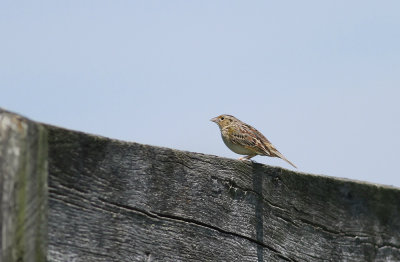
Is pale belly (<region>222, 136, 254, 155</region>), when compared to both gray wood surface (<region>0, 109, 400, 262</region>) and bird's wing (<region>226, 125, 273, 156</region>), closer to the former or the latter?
bird's wing (<region>226, 125, 273, 156</region>)

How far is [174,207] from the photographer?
2.29 meters

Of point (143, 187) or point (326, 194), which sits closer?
point (143, 187)

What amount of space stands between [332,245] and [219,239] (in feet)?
1.79

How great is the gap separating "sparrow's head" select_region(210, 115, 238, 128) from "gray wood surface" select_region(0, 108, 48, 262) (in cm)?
828

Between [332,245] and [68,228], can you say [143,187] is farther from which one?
[332,245]

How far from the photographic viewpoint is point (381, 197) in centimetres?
290

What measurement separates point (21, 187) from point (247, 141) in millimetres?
7560

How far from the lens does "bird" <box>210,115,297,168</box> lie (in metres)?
9.02

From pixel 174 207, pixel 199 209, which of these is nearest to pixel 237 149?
pixel 199 209

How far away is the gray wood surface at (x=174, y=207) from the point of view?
1689 millimetres

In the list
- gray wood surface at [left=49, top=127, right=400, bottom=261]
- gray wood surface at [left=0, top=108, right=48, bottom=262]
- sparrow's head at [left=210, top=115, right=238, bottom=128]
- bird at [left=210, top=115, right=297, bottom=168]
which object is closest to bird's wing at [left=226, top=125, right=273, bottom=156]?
bird at [left=210, top=115, right=297, bottom=168]

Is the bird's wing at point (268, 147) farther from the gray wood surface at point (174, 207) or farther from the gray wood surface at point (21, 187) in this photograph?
the gray wood surface at point (21, 187)

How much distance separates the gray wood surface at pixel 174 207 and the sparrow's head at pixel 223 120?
7.09 metres

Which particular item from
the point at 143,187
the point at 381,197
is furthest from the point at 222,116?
the point at 143,187
